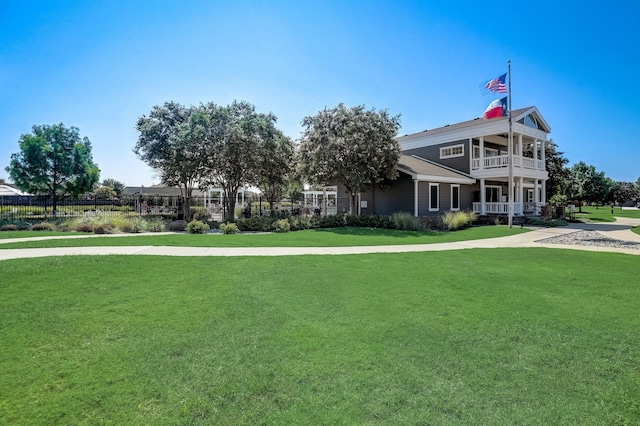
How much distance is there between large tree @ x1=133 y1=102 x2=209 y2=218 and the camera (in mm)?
20766

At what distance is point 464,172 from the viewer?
28000mm

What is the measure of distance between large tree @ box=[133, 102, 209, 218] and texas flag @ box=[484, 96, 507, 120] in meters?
18.9

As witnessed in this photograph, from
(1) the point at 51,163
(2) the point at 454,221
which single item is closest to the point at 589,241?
(2) the point at 454,221

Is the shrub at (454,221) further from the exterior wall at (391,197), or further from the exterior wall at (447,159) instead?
the exterior wall at (447,159)

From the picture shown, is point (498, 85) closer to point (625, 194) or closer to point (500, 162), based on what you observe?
point (500, 162)

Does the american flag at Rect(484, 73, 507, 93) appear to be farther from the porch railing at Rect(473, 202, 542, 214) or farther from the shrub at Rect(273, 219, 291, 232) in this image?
the shrub at Rect(273, 219, 291, 232)

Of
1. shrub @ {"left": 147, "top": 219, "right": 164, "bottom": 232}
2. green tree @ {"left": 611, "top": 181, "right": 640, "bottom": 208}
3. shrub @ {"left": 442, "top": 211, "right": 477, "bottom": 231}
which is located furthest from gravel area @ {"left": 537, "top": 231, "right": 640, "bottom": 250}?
green tree @ {"left": 611, "top": 181, "right": 640, "bottom": 208}

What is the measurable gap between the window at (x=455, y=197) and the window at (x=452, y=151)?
12.3 feet

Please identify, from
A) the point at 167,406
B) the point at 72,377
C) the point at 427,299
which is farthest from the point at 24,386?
the point at 427,299

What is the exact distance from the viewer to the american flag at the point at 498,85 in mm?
21478

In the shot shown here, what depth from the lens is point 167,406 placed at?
3.09 metres

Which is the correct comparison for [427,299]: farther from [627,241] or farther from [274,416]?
[627,241]

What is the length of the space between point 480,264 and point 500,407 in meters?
6.87

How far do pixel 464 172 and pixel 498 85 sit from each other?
26.2ft
